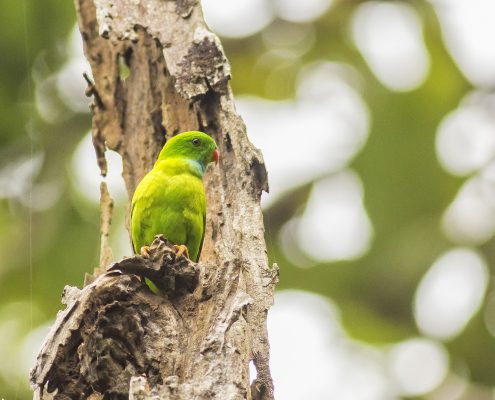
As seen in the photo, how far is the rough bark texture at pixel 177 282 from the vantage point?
4227 millimetres

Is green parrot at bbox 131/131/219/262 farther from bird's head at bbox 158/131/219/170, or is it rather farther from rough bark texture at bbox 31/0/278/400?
rough bark texture at bbox 31/0/278/400

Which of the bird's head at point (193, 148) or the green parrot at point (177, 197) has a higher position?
the bird's head at point (193, 148)

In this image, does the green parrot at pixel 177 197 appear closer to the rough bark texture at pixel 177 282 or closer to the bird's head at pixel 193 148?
the bird's head at pixel 193 148

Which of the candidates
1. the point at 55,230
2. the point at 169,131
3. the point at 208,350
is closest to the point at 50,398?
the point at 208,350

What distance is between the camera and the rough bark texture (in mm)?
4227

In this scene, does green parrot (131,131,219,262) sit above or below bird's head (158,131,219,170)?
below

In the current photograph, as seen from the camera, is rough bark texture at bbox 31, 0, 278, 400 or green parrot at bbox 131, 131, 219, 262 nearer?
rough bark texture at bbox 31, 0, 278, 400

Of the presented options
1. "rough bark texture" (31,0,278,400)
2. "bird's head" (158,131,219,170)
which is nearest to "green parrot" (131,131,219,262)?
"bird's head" (158,131,219,170)

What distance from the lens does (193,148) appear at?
18.9ft

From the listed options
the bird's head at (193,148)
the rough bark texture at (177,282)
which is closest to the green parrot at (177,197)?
the bird's head at (193,148)

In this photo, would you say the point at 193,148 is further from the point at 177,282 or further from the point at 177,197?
the point at 177,282

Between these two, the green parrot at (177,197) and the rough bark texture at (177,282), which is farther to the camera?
the green parrot at (177,197)

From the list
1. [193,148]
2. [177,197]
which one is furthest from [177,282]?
[193,148]

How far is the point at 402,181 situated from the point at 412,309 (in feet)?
3.89
